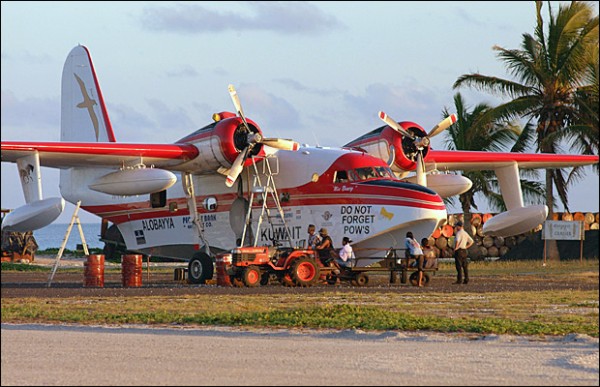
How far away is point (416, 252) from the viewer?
2516 cm

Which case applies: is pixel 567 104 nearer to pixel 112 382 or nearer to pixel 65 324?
pixel 65 324

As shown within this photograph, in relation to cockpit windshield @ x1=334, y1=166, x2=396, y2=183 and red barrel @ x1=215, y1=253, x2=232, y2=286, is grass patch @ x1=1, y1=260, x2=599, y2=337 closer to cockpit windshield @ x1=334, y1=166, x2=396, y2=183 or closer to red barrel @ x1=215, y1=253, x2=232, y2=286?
red barrel @ x1=215, y1=253, x2=232, y2=286

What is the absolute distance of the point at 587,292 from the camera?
2169cm

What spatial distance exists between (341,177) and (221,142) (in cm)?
341

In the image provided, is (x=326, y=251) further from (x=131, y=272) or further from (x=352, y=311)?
(x=352, y=311)

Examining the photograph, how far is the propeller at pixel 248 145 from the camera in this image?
87.7ft

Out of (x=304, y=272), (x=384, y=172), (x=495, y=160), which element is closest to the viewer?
(x=304, y=272)

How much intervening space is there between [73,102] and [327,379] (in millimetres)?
27102

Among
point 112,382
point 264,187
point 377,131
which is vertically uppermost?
point 377,131

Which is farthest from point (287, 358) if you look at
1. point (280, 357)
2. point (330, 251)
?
point (330, 251)

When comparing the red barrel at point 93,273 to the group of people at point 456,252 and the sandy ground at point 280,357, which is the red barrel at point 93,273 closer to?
the group of people at point 456,252

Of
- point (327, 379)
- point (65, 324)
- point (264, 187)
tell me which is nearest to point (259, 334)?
point (65, 324)

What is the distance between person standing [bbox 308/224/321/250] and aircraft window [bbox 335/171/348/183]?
1.44m

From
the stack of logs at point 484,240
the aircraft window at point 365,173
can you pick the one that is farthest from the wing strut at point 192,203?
the stack of logs at point 484,240
